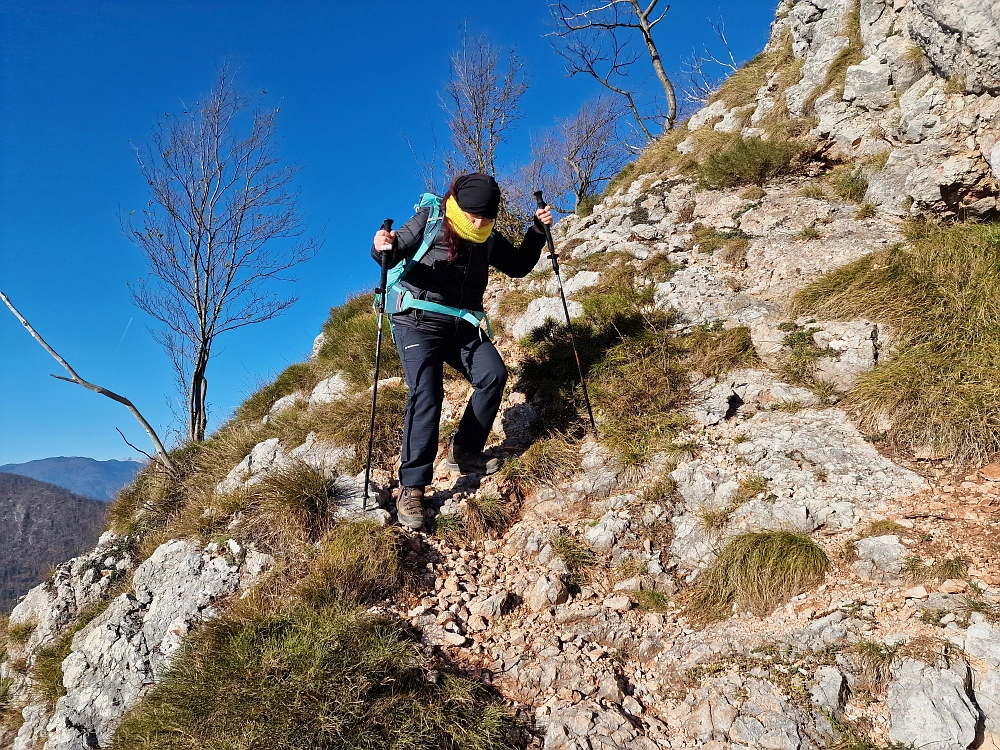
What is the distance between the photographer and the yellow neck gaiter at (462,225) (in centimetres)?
476

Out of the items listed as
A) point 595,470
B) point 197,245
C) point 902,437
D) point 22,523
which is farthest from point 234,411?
point 22,523

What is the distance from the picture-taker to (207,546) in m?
4.86

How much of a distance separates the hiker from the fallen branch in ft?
17.1

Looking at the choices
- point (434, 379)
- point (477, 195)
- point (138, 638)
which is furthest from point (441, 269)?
point (138, 638)

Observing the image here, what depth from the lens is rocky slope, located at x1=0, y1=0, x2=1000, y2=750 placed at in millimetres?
2969

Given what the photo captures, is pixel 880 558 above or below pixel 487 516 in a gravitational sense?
below

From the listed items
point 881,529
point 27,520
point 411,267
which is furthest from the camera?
point 27,520

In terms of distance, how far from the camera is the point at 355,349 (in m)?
8.09

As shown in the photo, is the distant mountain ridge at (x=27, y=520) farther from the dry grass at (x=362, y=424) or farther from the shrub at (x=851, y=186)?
the shrub at (x=851, y=186)

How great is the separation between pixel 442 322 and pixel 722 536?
304 cm

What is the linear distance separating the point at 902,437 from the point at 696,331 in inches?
94.3

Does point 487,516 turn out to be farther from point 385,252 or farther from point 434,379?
point 385,252

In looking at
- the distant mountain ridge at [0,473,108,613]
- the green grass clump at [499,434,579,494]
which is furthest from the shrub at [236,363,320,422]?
the distant mountain ridge at [0,473,108,613]

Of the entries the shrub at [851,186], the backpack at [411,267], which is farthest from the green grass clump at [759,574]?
the shrub at [851,186]
